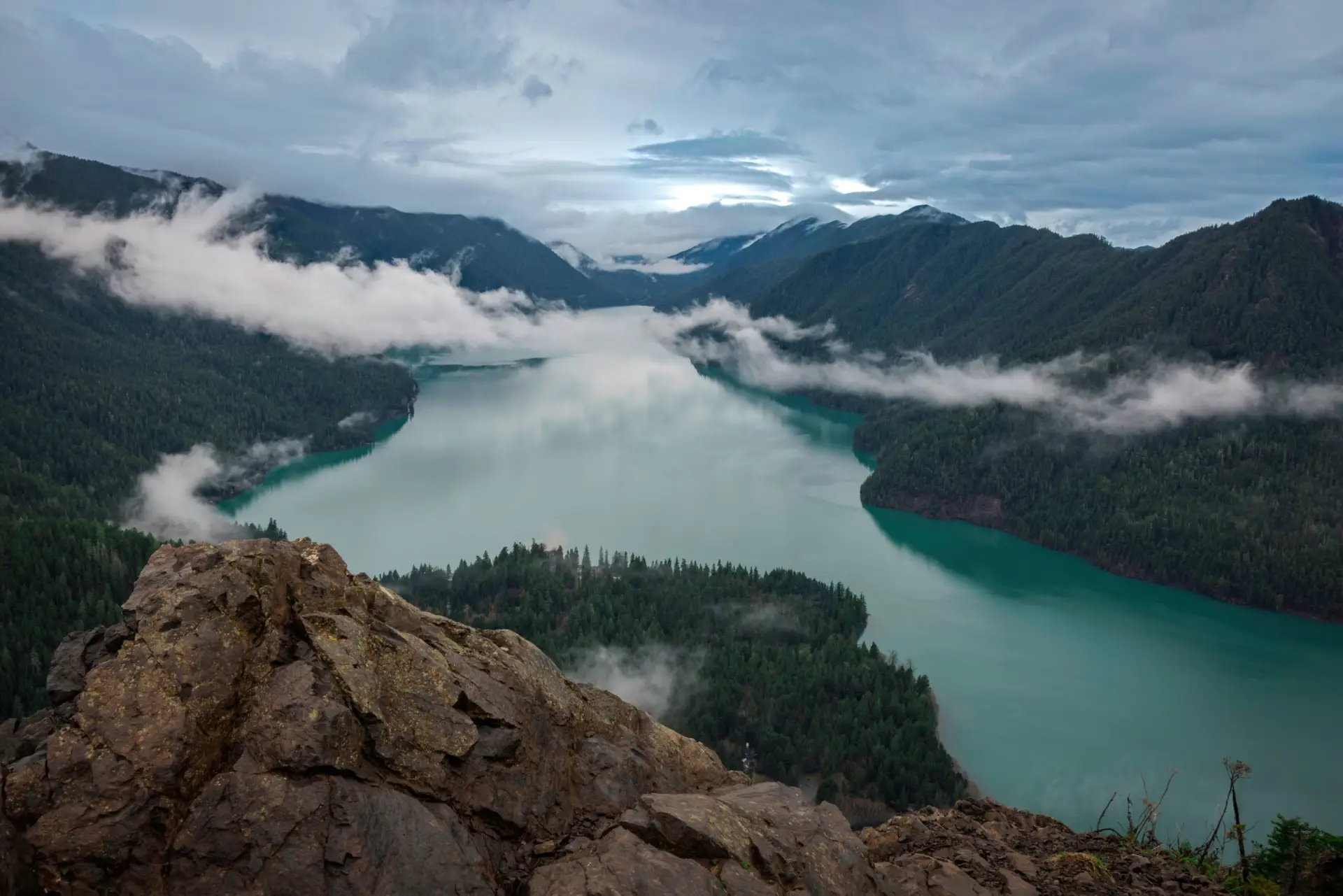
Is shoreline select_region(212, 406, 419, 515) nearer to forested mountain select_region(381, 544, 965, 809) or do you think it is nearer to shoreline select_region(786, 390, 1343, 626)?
forested mountain select_region(381, 544, 965, 809)

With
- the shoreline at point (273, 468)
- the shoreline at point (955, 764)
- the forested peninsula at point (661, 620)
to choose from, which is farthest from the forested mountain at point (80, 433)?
the shoreline at point (955, 764)

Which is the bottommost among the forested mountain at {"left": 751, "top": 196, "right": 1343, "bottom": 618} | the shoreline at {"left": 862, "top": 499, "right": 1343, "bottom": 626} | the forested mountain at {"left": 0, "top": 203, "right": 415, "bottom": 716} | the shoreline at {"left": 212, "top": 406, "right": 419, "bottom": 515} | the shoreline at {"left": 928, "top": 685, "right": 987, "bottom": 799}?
the shoreline at {"left": 212, "top": 406, "right": 419, "bottom": 515}

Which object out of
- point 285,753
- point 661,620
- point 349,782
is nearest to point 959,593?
point 661,620

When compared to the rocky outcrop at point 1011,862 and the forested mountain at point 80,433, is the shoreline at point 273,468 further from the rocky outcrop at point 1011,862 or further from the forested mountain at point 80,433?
the rocky outcrop at point 1011,862

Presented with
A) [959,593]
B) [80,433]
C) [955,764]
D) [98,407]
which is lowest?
[80,433]

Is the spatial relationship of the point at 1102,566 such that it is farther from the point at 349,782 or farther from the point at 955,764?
the point at 349,782

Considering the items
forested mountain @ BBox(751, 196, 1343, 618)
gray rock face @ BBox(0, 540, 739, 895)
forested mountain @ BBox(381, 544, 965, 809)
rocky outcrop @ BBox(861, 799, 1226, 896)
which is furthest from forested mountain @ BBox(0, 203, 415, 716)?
forested mountain @ BBox(751, 196, 1343, 618)
